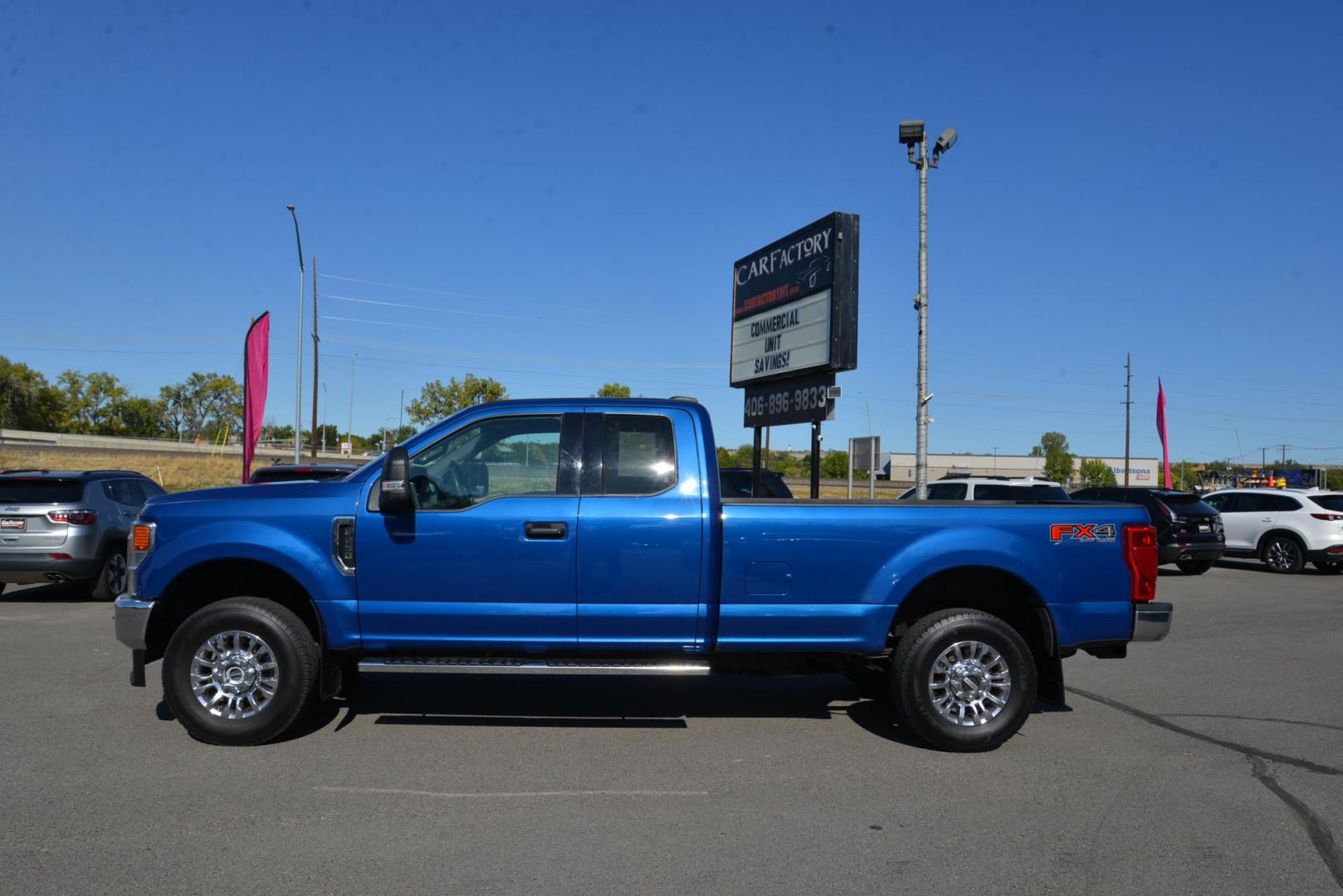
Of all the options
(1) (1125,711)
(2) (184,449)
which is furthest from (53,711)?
(2) (184,449)

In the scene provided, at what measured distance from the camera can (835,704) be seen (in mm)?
7129

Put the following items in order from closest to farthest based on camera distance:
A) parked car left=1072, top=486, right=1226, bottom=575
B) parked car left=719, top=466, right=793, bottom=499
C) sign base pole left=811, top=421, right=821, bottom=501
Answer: sign base pole left=811, top=421, right=821, bottom=501 < parked car left=719, top=466, right=793, bottom=499 < parked car left=1072, top=486, right=1226, bottom=575

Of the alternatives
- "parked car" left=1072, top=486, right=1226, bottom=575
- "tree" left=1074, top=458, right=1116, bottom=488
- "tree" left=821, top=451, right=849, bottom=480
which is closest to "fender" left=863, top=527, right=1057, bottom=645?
"parked car" left=1072, top=486, right=1226, bottom=575

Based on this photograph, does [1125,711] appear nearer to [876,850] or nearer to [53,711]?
[876,850]

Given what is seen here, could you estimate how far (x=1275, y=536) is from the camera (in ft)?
61.6

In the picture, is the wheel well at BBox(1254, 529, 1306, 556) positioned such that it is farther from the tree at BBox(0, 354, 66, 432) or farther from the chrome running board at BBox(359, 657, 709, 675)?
the tree at BBox(0, 354, 66, 432)

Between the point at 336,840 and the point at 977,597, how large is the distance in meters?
4.13

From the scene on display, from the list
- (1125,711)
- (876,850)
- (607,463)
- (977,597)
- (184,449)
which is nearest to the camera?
(876,850)

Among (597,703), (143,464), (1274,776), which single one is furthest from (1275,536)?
(143,464)

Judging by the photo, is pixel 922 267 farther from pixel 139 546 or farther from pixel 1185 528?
pixel 139 546

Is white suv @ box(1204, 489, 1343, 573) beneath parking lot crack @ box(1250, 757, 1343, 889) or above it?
above

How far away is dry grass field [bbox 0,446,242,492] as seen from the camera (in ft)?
135

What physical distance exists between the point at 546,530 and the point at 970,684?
274 cm

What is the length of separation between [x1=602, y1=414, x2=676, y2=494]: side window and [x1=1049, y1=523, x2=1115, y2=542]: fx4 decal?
2.37 meters
